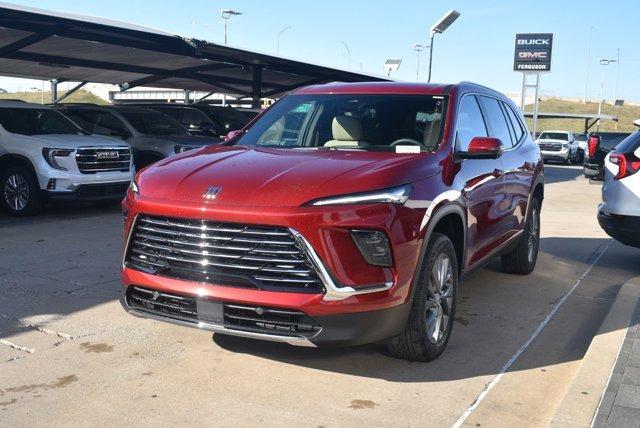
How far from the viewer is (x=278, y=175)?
3928mm

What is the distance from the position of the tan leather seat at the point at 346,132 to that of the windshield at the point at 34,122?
7335 mm

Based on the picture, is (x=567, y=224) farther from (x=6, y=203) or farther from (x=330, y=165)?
(x=6, y=203)

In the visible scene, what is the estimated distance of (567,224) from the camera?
1145cm

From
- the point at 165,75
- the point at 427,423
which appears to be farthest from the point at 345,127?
the point at 165,75

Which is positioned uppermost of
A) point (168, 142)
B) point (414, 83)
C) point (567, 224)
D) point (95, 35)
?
point (95, 35)

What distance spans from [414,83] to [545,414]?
284 centimetres

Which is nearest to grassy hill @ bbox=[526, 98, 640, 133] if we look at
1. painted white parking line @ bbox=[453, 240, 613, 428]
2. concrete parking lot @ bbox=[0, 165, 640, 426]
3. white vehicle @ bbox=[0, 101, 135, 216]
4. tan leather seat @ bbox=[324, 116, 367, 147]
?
white vehicle @ bbox=[0, 101, 135, 216]

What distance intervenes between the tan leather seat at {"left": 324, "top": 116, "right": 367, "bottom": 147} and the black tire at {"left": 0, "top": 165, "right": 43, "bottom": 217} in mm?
6651

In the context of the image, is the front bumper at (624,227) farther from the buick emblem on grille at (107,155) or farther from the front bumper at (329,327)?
the buick emblem on grille at (107,155)

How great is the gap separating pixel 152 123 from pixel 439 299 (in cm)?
1095

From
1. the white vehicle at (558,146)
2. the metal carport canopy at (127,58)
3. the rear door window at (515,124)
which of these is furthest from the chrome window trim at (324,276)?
the white vehicle at (558,146)

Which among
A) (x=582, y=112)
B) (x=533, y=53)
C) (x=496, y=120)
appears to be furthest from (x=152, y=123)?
(x=582, y=112)

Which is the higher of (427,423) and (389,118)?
(389,118)

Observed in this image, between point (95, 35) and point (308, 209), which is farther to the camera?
point (95, 35)
